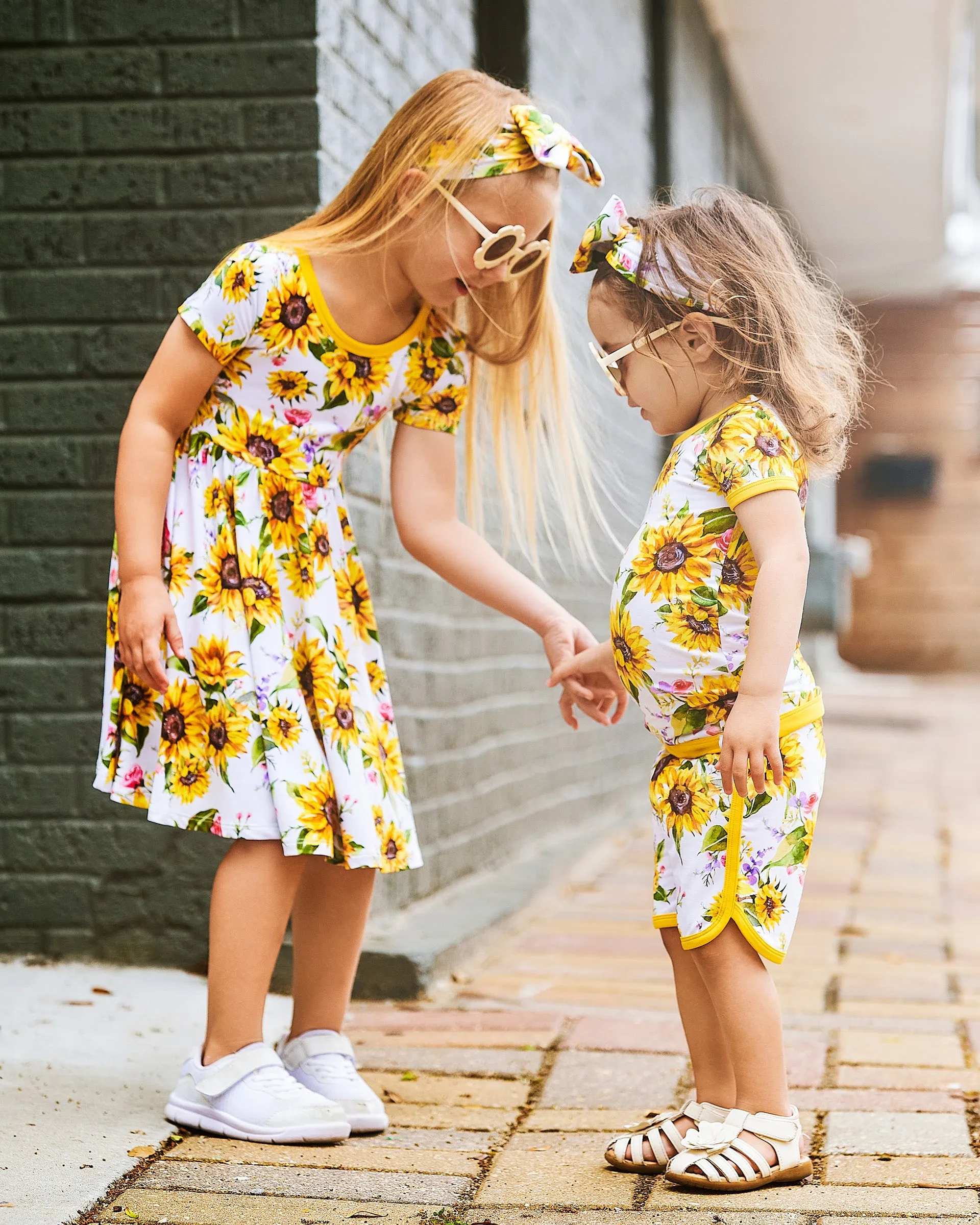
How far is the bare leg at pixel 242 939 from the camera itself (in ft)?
5.90

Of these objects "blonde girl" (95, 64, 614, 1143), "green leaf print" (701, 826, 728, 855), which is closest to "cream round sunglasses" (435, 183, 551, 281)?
"blonde girl" (95, 64, 614, 1143)

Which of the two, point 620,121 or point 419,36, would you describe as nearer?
point 419,36

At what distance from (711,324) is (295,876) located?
883 mm

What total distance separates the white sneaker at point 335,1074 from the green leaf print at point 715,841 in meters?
0.60

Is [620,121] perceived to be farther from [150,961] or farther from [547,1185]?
[547,1185]

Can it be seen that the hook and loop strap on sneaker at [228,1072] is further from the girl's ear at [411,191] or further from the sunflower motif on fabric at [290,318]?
the girl's ear at [411,191]

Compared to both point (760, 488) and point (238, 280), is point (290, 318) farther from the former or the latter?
point (760, 488)

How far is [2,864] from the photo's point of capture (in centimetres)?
267

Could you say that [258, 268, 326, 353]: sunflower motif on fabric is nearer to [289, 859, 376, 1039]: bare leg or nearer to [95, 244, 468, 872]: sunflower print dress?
[95, 244, 468, 872]: sunflower print dress

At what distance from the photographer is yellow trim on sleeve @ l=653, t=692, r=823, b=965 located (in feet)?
5.28

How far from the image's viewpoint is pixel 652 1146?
1692 mm

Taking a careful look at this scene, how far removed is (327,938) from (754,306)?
1021mm

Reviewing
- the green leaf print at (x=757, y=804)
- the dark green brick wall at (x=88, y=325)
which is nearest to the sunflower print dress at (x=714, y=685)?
the green leaf print at (x=757, y=804)

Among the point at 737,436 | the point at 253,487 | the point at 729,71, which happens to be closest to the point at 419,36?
the point at 253,487
